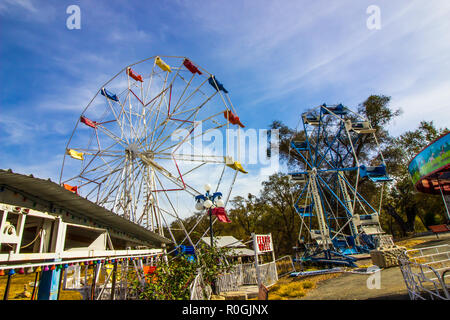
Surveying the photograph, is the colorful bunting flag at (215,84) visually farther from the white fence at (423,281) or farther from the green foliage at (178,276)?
the white fence at (423,281)

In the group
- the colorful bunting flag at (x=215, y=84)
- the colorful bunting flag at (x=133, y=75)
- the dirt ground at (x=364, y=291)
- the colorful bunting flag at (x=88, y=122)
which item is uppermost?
the colorful bunting flag at (x=133, y=75)

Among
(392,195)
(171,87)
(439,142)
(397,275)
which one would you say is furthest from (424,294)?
(392,195)

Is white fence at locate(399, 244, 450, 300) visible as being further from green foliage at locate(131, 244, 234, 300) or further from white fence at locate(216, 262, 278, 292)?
white fence at locate(216, 262, 278, 292)

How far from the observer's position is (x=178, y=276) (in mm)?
6719

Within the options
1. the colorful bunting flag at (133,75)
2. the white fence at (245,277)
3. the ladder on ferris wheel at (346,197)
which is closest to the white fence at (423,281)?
the white fence at (245,277)

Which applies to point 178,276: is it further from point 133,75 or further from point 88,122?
point 133,75

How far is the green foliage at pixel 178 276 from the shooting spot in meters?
5.86

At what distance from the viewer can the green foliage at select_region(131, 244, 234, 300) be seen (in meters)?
5.86

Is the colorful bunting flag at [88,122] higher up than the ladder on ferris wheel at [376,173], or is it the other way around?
the colorful bunting flag at [88,122]

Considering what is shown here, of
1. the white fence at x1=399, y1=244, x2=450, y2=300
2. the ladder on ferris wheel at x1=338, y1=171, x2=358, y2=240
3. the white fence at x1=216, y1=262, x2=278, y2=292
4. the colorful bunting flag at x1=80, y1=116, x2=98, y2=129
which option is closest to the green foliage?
the white fence at x1=216, y1=262, x2=278, y2=292

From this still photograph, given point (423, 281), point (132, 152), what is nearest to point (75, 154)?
point (132, 152)

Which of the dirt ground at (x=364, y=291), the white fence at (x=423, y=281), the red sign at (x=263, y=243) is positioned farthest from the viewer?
the red sign at (x=263, y=243)

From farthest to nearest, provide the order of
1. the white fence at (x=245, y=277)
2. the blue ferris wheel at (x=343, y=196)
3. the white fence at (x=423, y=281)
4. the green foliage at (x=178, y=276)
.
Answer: the blue ferris wheel at (x=343, y=196) → the white fence at (x=245, y=277) → the green foliage at (x=178, y=276) → the white fence at (x=423, y=281)

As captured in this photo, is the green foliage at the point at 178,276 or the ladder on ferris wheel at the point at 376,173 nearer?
the green foliage at the point at 178,276
